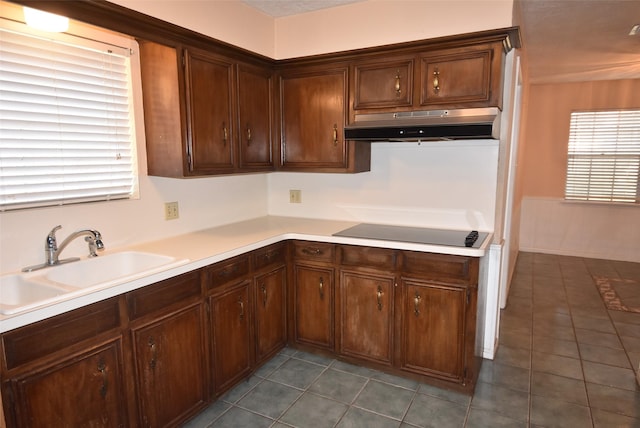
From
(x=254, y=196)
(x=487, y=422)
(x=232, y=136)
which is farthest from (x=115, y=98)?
(x=487, y=422)

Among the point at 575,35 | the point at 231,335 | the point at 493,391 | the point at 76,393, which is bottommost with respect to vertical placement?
the point at 493,391

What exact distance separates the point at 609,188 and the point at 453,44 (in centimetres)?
450

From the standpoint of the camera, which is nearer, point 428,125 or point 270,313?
point 428,125

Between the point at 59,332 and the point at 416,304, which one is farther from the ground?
the point at 59,332

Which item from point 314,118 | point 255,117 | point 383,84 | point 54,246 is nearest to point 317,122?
point 314,118

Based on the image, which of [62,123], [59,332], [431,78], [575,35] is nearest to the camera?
[59,332]

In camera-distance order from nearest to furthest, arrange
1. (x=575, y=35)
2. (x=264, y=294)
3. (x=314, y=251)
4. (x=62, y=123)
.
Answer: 1. (x=62, y=123)
2. (x=264, y=294)
3. (x=314, y=251)
4. (x=575, y=35)

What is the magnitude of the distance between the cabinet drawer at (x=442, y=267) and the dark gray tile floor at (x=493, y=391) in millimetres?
749

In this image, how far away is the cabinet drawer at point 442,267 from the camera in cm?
237

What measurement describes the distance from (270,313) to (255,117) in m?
1.45

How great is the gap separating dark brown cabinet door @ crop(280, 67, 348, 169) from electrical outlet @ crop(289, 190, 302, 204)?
398mm

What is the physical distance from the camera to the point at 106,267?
2.21 meters

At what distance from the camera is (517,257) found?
5797 millimetres

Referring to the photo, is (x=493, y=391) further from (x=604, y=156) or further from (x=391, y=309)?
(x=604, y=156)
